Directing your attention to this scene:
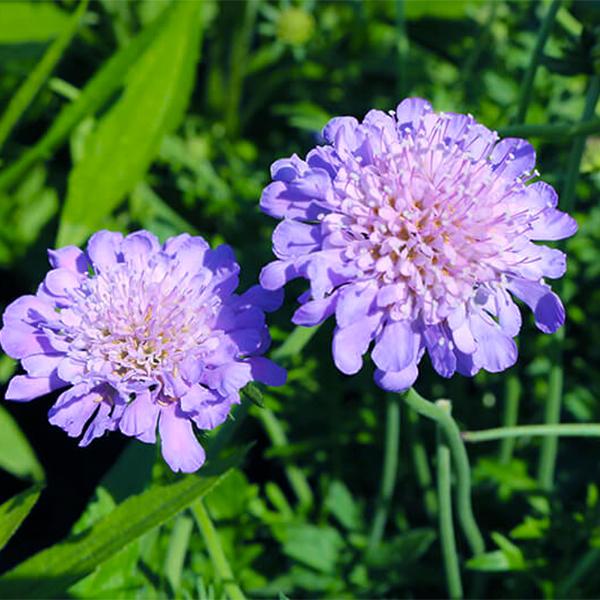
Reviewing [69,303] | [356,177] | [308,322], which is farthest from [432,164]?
[69,303]

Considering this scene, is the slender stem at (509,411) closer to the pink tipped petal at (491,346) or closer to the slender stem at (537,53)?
the slender stem at (537,53)

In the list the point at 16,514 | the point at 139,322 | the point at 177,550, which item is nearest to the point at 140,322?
the point at 139,322

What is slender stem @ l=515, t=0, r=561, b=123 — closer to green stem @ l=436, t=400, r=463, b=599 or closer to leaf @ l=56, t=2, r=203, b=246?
green stem @ l=436, t=400, r=463, b=599

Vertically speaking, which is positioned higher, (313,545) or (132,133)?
(132,133)

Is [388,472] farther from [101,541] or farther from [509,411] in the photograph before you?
[101,541]

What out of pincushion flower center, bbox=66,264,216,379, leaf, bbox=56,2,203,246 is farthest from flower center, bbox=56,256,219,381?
leaf, bbox=56,2,203,246

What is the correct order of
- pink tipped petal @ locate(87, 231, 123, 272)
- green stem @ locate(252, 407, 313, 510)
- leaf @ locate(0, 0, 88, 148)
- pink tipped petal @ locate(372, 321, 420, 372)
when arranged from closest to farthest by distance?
pink tipped petal @ locate(372, 321, 420, 372) → pink tipped petal @ locate(87, 231, 123, 272) → green stem @ locate(252, 407, 313, 510) → leaf @ locate(0, 0, 88, 148)

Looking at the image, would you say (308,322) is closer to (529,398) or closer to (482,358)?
(482,358)
